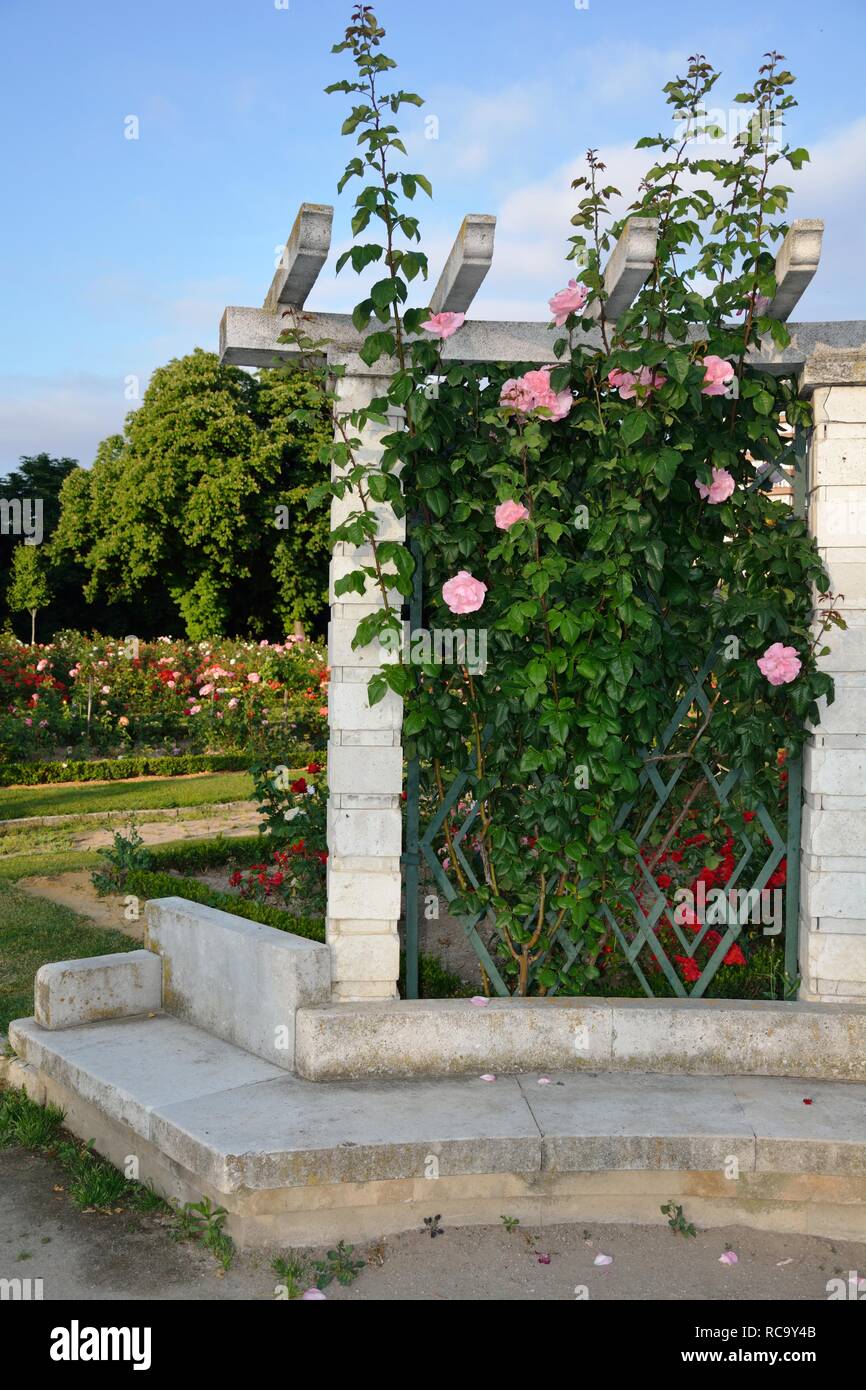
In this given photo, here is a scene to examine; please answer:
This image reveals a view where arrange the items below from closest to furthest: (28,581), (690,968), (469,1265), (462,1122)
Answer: (469,1265), (462,1122), (690,968), (28,581)

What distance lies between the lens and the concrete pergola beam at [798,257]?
12.4 feet

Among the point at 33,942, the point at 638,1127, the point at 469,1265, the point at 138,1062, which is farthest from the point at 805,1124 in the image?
the point at 33,942

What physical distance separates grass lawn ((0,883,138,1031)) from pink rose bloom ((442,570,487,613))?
119 inches

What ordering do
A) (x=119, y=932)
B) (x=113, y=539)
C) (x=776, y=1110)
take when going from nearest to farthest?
1. (x=776, y=1110)
2. (x=119, y=932)
3. (x=113, y=539)

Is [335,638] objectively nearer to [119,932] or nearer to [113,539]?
[119,932]

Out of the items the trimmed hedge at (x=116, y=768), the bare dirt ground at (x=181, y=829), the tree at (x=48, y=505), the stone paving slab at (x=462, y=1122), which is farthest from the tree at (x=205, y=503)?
the stone paving slab at (x=462, y=1122)

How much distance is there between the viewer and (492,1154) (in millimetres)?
3396

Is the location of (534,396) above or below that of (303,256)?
below

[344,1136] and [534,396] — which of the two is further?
[534,396]

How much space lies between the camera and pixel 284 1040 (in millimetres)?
4008

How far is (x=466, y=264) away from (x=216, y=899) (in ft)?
12.6

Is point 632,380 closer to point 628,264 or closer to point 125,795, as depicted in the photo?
point 628,264
